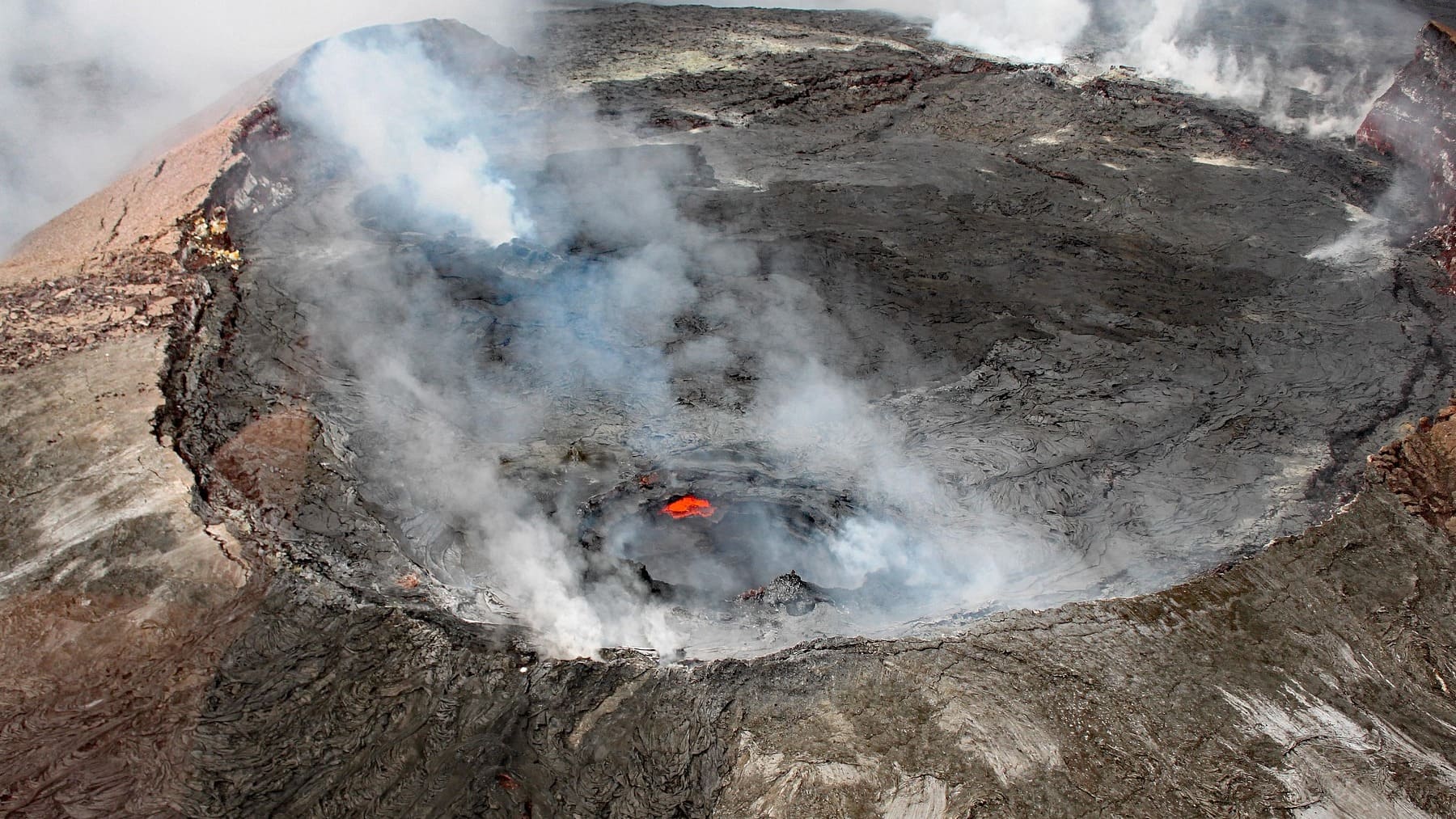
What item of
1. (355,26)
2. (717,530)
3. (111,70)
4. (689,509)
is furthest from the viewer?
(355,26)

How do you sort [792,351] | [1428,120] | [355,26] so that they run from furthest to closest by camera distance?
[355,26] < [1428,120] < [792,351]

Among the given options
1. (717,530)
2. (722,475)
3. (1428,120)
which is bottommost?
(1428,120)

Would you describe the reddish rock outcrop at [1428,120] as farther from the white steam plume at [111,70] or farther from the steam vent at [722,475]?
the white steam plume at [111,70]

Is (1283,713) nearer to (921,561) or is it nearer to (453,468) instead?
(921,561)

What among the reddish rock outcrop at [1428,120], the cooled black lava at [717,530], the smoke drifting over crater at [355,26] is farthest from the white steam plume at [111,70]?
the reddish rock outcrop at [1428,120]

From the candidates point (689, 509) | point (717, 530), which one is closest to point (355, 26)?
point (689, 509)

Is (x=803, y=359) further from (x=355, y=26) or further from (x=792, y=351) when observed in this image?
(x=355, y=26)

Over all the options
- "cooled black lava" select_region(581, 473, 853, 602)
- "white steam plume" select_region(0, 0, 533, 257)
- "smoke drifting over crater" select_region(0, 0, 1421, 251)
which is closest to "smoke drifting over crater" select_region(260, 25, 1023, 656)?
"cooled black lava" select_region(581, 473, 853, 602)

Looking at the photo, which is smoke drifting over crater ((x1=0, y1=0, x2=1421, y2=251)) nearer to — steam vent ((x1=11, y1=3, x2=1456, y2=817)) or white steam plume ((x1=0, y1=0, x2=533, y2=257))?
white steam plume ((x1=0, y1=0, x2=533, y2=257))
